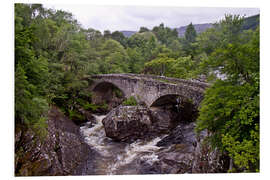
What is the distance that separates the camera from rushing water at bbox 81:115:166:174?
21.5ft

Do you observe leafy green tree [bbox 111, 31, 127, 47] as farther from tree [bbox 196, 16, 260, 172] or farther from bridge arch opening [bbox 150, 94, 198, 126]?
tree [bbox 196, 16, 260, 172]

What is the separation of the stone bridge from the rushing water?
2029 millimetres

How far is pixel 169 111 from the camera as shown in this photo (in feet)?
32.9

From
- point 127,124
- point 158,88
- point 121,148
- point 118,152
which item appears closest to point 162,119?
point 158,88

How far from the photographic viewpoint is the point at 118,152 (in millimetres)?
7898

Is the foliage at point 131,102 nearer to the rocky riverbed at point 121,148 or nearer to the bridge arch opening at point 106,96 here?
the rocky riverbed at point 121,148

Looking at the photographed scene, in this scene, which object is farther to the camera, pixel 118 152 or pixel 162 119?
pixel 162 119

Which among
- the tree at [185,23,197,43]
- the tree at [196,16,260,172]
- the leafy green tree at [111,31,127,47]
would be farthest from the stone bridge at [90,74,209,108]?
the leafy green tree at [111,31,127,47]

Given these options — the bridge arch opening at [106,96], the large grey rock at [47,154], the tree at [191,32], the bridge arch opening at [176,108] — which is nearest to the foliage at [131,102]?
the bridge arch opening at [176,108]

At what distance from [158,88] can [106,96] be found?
295 inches

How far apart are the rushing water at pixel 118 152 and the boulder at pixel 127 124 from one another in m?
0.32

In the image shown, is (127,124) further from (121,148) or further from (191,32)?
(191,32)

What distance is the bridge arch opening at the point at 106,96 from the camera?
579 inches

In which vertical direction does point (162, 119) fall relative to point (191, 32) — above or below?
below
